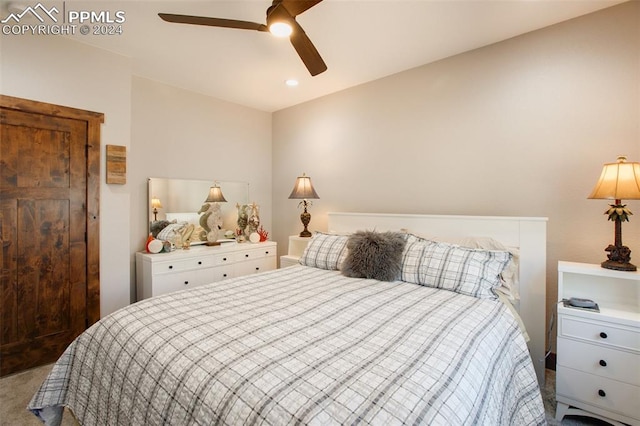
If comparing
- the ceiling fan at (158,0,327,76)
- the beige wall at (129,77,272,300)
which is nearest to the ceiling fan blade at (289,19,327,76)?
the ceiling fan at (158,0,327,76)

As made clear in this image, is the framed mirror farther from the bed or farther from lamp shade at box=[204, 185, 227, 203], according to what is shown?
the bed

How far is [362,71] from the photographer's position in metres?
3.06

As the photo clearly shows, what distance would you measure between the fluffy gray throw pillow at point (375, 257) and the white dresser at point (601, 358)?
1027mm

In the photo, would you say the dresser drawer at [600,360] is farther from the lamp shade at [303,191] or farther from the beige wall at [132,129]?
the beige wall at [132,129]

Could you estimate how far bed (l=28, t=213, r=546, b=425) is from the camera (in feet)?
2.95

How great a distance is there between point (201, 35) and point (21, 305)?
2.54m

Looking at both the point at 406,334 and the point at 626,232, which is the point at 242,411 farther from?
the point at 626,232

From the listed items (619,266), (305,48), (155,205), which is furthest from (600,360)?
(155,205)

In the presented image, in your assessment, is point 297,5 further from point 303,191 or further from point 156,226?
point 156,226

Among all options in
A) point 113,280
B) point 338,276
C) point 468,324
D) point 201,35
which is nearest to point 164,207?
point 113,280

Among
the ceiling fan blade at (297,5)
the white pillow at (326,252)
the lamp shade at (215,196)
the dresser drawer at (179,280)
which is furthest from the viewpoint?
the lamp shade at (215,196)

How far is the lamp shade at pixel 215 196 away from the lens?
3723mm

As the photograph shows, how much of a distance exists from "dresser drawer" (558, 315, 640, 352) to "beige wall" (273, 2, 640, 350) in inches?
22.1

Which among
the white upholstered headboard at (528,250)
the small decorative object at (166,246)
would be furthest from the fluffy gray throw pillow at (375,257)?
the small decorative object at (166,246)
